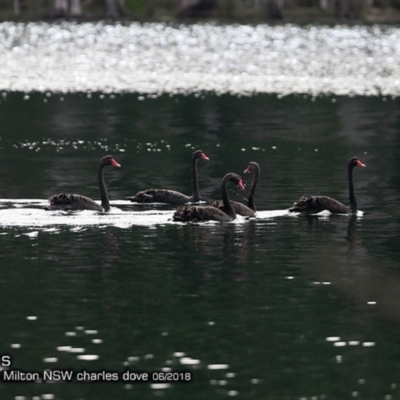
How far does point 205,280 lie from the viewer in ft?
58.2

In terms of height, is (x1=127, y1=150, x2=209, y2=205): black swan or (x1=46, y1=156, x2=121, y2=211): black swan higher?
(x1=46, y1=156, x2=121, y2=211): black swan

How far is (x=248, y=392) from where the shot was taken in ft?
43.4

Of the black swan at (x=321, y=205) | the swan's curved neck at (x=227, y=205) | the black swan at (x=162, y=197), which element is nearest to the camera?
the swan's curved neck at (x=227, y=205)

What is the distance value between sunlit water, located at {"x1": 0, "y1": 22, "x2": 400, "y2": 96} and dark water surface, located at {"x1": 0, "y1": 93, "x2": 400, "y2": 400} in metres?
20.9

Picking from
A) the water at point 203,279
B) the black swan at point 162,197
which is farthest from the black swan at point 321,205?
the black swan at point 162,197

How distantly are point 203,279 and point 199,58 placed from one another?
5328 cm

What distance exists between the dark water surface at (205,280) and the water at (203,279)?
Answer: 28 mm

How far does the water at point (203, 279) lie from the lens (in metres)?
13.9

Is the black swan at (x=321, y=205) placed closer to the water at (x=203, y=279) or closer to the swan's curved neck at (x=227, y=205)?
the water at (x=203, y=279)

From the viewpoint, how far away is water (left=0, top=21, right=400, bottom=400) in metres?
13.9

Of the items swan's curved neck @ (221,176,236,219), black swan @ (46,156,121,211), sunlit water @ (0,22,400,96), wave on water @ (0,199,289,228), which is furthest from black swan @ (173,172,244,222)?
sunlit water @ (0,22,400,96)

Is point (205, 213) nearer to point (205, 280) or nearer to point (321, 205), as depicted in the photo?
point (321, 205)

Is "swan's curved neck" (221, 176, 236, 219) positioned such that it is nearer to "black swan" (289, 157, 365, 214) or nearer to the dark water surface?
the dark water surface

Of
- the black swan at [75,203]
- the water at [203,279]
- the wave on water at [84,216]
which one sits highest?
the black swan at [75,203]
